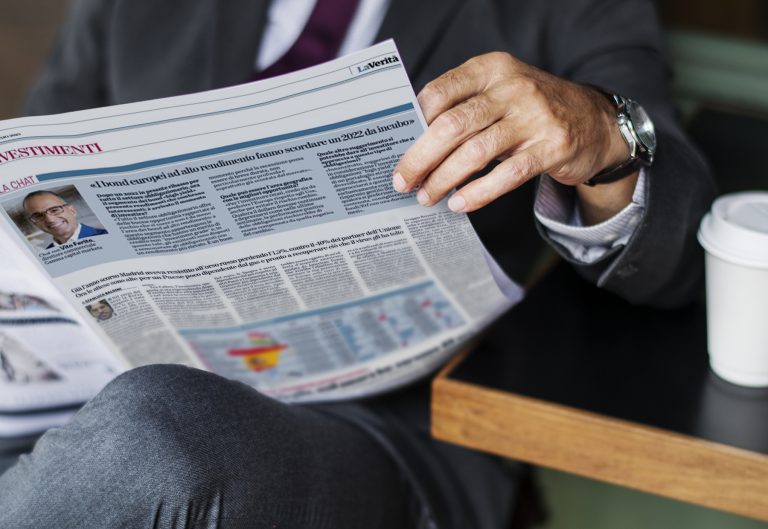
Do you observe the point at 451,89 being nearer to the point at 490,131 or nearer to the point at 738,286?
the point at 490,131

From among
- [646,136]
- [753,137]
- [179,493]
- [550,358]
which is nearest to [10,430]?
[179,493]

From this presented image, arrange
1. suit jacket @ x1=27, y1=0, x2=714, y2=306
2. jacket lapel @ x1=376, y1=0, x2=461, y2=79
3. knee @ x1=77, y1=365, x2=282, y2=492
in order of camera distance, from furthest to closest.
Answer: jacket lapel @ x1=376, y1=0, x2=461, y2=79 < suit jacket @ x1=27, y1=0, x2=714, y2=306 < knee @ x1=77, y1=365, x2=282, y2=492

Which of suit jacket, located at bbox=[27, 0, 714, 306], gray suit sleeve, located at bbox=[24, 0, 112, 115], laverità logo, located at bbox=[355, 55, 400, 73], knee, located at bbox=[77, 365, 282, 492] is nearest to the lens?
laverità logo, located at bbox=[355, 55, 400, 73]

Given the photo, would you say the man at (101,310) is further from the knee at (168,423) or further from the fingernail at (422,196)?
the fingernail at (422,196)

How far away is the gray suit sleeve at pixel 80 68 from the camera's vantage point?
1.21 m

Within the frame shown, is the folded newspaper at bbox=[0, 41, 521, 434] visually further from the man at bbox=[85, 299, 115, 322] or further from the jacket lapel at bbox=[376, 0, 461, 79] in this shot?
the jacket lapel at bbox=[376, 0, 461, 79]

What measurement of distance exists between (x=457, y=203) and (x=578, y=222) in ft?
0.67

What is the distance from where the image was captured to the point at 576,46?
935mm

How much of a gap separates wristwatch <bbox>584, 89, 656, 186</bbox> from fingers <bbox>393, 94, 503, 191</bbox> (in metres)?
0.14

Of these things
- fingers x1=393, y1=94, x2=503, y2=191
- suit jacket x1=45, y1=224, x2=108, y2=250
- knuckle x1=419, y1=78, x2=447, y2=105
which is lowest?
fingers x1=393, y1=94, x2=503, y2=191

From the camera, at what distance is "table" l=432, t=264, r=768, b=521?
0.70m

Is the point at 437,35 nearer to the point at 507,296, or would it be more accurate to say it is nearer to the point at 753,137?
the point at 507,296

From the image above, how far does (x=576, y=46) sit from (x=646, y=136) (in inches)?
8.8

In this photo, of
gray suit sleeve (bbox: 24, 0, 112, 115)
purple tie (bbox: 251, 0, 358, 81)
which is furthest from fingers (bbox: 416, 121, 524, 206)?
gray suit sleeve (bbox: 24, 0, 112, 115)
